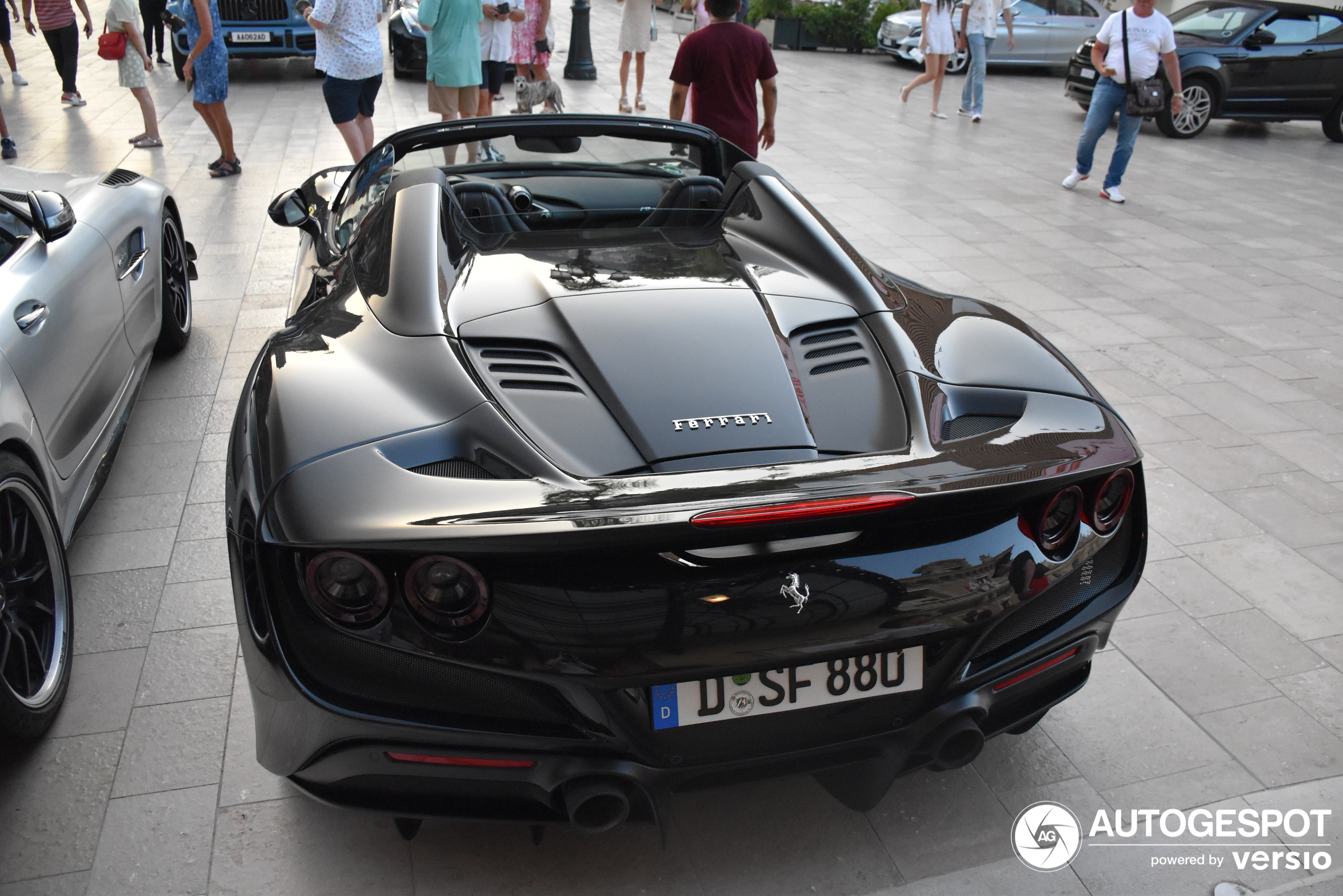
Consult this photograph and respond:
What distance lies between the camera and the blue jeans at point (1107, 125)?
8.57 meters

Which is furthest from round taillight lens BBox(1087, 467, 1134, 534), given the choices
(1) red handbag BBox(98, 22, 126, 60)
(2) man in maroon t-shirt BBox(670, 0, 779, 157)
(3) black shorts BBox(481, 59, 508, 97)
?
(1) red handbag BBox(98, 22, 126, 60)

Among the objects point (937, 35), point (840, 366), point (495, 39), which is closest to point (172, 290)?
point (840, 366)

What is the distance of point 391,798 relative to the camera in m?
1.89

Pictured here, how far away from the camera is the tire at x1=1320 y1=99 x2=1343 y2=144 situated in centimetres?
1248

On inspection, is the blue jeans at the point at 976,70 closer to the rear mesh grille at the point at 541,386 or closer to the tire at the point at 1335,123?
the tire at the point at 1335,123

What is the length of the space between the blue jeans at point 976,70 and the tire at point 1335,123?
416 cm

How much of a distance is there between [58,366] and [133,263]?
45.8 inches

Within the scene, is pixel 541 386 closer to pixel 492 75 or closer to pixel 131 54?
pixel 492 75

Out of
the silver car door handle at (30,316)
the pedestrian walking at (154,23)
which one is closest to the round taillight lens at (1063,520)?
the silver car door handle at (30,316)

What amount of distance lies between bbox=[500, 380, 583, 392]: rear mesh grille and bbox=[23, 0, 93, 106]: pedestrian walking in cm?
1001

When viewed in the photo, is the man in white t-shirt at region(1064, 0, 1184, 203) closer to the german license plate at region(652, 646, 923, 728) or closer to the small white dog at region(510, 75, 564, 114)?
the small white dog at region(510, 75, 564, 114)

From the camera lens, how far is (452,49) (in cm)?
777

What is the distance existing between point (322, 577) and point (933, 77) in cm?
1227

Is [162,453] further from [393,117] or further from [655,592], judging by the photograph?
[393,117]
